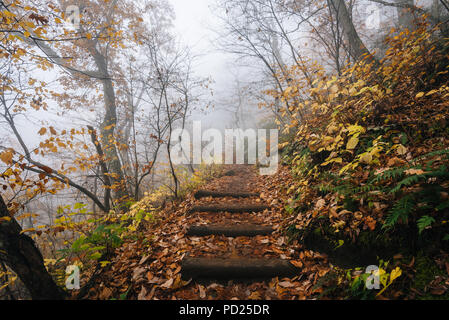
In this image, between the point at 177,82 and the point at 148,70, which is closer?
the point at 177,82

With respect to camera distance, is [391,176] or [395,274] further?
[391,176]

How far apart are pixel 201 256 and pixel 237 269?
2.02ft

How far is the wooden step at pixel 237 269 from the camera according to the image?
2.18 meters

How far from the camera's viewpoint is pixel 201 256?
2566 mm

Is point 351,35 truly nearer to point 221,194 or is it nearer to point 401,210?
point 401,210

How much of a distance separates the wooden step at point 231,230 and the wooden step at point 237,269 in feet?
2.27

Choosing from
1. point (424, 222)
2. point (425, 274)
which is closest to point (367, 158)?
point (424, 222)

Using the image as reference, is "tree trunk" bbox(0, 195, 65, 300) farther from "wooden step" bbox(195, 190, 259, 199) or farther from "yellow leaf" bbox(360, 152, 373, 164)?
"yellow leaf" bbox(360, 152, 373, 164)

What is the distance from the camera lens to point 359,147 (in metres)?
2.90

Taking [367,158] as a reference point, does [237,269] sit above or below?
below

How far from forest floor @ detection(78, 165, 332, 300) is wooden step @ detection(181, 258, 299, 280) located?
47 mm

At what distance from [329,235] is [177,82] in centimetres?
660
